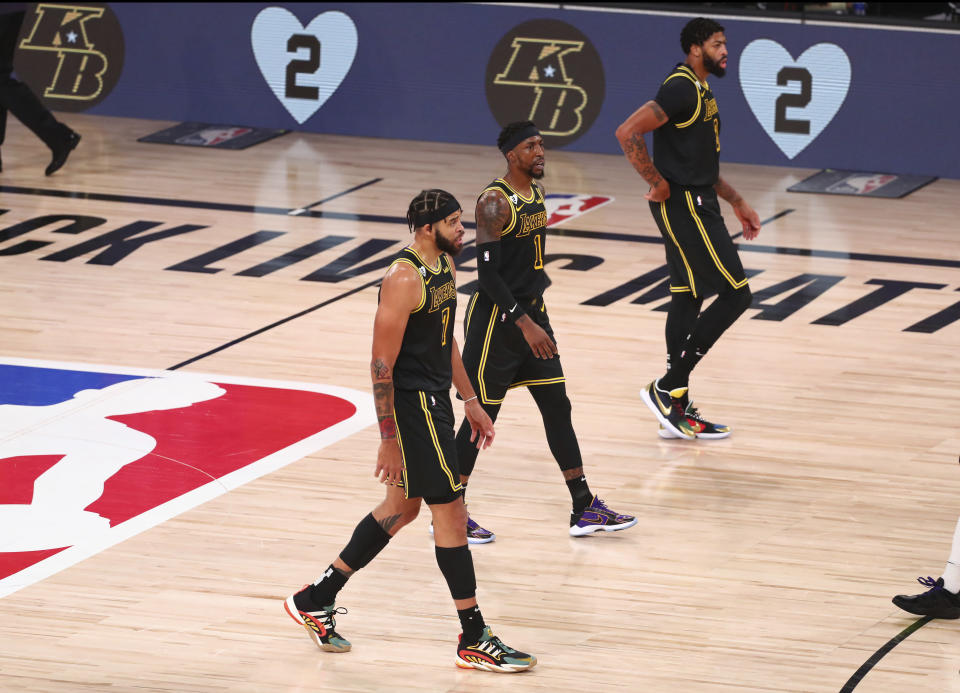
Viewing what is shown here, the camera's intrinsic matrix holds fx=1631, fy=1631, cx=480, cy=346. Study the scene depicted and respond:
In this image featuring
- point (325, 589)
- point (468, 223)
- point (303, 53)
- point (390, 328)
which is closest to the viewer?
point (390, 328)

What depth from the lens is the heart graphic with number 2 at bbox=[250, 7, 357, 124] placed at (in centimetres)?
1612

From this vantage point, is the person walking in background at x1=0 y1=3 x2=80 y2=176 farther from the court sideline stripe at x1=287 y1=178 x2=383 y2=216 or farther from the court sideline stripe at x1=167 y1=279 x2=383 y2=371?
the court sideline stripe at x1=167 y1=279 x2=383 y2=371

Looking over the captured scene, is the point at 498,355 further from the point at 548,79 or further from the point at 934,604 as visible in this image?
the point at 548,79

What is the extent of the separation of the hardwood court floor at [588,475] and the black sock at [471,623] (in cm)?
13

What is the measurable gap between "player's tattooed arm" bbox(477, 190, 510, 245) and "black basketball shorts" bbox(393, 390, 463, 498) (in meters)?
1.24

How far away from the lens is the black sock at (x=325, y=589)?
5.97m

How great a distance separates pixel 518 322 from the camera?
6871 mm

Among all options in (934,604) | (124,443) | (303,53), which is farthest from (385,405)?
(303,53)

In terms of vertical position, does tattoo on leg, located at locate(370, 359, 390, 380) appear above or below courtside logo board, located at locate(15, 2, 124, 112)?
above

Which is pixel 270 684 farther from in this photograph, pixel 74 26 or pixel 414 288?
pixel 74 26

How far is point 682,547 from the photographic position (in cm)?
710

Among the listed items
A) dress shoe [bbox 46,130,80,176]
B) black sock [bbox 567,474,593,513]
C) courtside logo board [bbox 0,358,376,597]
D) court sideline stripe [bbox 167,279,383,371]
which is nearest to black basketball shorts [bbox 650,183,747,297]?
black sock [bbox 567,474,593,513]

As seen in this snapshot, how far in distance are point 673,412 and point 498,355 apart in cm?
172

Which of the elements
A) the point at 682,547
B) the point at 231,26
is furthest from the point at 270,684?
the point at 231,26
